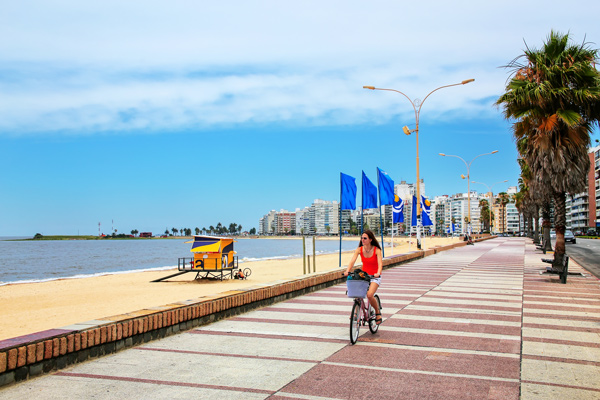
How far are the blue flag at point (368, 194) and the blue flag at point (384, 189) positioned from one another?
2120mm

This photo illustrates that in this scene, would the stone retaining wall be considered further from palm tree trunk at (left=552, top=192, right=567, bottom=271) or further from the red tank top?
palm tree trunk at (left=552, top=192, right=567, bottom=271)

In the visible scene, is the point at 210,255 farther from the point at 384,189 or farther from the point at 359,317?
the point at 359,317

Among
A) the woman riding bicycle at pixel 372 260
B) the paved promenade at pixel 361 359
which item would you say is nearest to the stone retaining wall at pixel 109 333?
the paved promenade at pixel 361 359

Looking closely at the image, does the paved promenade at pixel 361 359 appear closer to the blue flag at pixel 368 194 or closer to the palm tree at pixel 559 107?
the palm tree at pixel 559 107

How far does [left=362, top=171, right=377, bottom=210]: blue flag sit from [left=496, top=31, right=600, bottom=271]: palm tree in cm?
561

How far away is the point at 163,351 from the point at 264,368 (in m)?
1.46

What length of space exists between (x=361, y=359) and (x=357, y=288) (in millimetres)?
1084

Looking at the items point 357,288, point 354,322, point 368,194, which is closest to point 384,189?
point 368,194

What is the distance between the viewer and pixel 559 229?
1627 cm

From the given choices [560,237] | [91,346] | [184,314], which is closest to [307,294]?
[184,314]

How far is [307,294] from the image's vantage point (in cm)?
1133

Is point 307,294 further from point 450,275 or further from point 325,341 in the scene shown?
point 450,275

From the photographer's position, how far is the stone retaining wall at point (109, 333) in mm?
4836

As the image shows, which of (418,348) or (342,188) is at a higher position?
(342,188)
